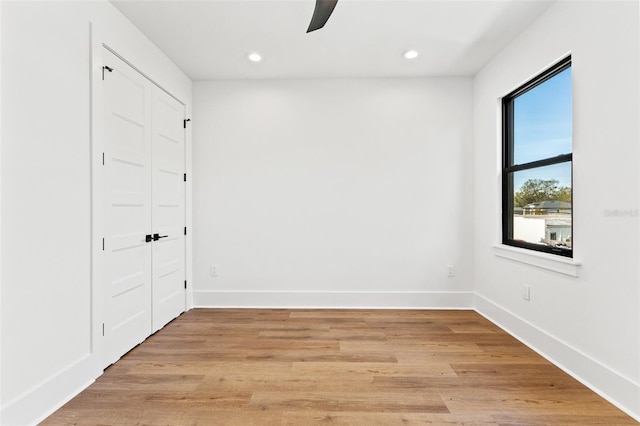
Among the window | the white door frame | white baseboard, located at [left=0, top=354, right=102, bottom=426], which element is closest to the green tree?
the window

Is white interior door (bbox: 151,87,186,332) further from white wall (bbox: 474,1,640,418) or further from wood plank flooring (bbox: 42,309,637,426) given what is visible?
white wall (bbox: 474,1,640,418)

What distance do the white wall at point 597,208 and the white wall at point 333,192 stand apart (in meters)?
1.01

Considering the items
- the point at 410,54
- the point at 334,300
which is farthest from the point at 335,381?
the point at 410,54

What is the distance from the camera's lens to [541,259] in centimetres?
247

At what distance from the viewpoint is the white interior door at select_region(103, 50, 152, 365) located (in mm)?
2283

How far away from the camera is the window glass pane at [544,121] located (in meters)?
2.37

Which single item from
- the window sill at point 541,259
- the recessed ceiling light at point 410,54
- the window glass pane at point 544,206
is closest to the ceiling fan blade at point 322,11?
the recessed ceiling light at point 410,54

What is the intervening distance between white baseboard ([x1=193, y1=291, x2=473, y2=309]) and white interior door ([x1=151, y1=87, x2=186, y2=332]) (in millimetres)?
386

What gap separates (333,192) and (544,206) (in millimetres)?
1947

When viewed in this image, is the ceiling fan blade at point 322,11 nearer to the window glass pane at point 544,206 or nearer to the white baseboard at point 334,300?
the window glass pane at point 544,206

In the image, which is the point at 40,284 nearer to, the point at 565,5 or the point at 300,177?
the point at 300,177

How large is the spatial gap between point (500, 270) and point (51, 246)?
3447mm

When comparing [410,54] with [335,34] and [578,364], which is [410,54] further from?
[578,364]

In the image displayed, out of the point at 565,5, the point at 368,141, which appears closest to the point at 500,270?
the point at 368,141
